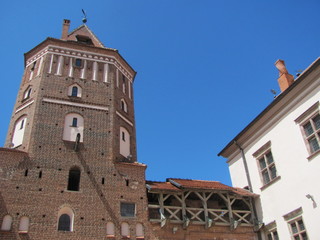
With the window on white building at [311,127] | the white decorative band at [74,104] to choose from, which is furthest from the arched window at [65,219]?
the window on white building at [311,127]

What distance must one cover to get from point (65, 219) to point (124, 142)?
5711 mm

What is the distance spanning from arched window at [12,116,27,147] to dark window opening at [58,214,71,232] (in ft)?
15.5

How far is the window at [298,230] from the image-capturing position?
15294mm

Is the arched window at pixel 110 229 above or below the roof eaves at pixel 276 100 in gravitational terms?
below

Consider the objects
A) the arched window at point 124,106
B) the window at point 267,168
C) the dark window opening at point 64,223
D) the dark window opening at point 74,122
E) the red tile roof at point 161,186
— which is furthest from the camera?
the arched window at point 124,106

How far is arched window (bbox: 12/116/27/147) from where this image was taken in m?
17.9

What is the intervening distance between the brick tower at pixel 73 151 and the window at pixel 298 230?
21.3 ft

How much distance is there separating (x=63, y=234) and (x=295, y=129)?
11.2m

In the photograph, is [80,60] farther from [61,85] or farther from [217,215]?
[217,215]

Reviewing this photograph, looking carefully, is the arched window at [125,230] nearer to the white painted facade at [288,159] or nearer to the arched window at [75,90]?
the white painted facade at [288,159]

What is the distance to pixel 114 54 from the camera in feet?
73.9

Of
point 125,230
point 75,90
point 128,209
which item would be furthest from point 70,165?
point 75,90

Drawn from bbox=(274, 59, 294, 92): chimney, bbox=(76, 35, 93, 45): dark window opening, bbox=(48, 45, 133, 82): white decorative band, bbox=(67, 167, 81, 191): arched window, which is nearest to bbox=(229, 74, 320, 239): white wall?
bbox=(274, 59, 294, 92): chimney

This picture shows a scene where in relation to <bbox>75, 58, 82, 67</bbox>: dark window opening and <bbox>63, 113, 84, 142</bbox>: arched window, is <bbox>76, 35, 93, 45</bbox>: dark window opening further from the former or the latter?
<bbox>63, 113, 84, 142</bbox>: arched window
